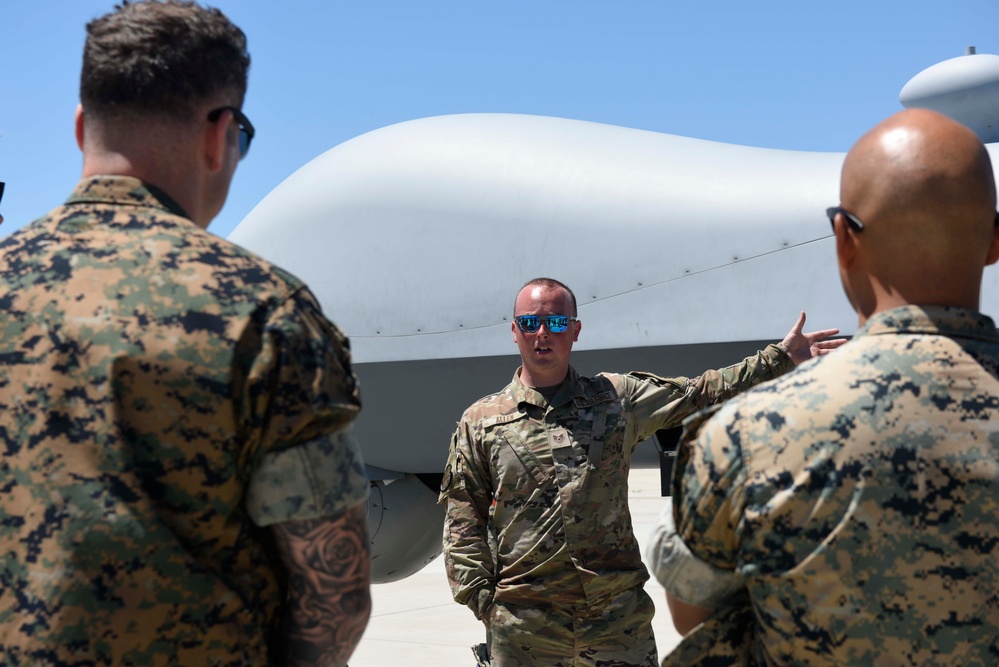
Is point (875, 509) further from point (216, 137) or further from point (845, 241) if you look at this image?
point (216, 137)

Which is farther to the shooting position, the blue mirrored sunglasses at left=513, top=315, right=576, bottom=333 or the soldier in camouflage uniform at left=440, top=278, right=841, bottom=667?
the blue mirrored sunglasses at left=513, top=315, right=576, bottom=333

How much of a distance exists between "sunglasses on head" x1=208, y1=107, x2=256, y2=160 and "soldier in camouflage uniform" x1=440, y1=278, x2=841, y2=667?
2.24 m

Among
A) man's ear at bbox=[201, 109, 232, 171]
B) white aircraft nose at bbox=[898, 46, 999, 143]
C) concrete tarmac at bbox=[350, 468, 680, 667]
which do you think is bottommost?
concrete tarmac at bbox=[350, 468, 680, 667]

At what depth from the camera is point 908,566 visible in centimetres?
163

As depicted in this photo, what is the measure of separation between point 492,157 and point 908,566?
518 centimetres

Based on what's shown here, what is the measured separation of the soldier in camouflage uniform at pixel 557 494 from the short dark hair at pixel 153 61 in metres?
2.41

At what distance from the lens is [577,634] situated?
377 centimetres

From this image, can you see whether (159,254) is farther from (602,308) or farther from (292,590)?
(602,308)

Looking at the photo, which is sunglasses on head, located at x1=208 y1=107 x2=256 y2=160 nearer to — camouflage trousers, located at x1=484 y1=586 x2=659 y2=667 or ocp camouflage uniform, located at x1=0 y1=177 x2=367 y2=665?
ocp camouflage uniform, located at x1=0 y1=177 x2=367 y2=665

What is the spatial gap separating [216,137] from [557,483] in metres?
2.37

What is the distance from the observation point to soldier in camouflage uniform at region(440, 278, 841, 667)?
12.5ft

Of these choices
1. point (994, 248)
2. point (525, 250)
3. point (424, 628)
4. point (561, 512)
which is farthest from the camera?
point (424, 628)

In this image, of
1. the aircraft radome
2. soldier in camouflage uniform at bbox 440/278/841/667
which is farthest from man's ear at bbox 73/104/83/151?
the aircraft radome

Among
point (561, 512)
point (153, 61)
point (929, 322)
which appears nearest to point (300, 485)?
point (153, 61)
